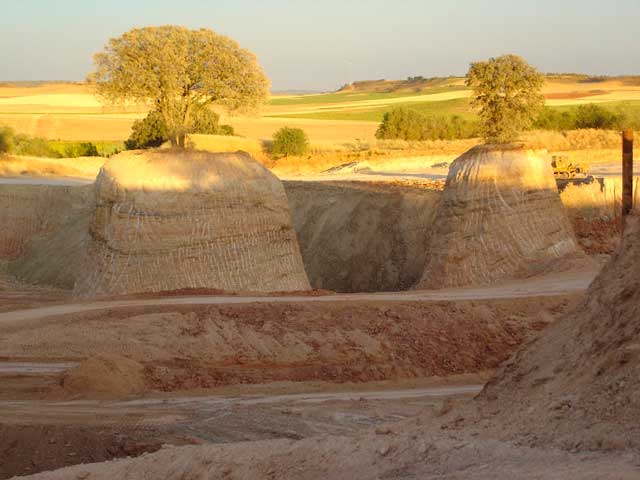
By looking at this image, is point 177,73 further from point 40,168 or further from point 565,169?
point 40,168

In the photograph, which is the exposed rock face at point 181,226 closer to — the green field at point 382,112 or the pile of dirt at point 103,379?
the pile of dirt at point 103,379

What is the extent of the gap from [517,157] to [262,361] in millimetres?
9314

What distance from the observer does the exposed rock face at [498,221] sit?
2164 cm

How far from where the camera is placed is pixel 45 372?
1500 cm

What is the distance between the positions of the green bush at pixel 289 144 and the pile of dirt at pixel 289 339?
41.0m

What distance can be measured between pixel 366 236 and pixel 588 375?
21.7 metres

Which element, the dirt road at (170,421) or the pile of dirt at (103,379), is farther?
the pile of dirt at (103,379)

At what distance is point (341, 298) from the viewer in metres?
18.3

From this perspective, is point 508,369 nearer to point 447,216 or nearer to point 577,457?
point 577,457

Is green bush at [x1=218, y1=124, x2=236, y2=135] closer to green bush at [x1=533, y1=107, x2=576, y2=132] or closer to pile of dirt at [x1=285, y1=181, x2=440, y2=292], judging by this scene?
green bush at [x1=533, y1=107, x2=576, y2=132]

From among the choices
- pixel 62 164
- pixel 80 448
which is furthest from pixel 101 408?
pixel 62 164

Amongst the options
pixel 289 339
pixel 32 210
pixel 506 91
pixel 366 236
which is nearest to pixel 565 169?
pixel 506 91

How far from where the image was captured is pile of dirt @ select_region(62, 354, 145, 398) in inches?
558

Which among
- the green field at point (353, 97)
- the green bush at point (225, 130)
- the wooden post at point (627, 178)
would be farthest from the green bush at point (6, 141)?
the green field at point (353, 97)
